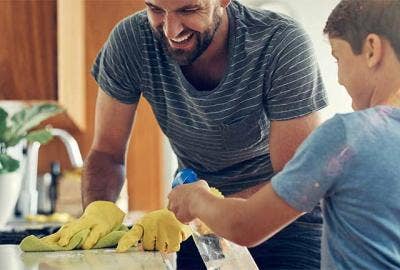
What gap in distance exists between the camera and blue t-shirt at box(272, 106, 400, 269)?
4.25 feet

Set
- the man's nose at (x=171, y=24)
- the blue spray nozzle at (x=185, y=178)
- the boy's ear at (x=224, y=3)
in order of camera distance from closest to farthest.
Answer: the blue spray nozzle at (x=185, y=178) < the man's nose at (x=171, y=24) < the boy's ear at (x=224, y=3)

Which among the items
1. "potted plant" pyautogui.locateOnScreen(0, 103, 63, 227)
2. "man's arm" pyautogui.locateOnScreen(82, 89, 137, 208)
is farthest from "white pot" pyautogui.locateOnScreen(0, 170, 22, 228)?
"man's arm" pyautogui.locateOnScreen(82, 89, 137, 208)

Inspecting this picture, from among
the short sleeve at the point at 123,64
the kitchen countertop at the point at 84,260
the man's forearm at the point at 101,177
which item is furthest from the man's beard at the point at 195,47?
the kitchen countertop at the point at 84,260

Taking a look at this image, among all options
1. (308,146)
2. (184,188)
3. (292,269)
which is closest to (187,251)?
(292,269)

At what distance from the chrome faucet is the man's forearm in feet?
3.98

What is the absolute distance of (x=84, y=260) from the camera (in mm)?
1549

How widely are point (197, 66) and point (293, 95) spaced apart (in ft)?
0.82

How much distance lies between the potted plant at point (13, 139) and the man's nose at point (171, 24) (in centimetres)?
122

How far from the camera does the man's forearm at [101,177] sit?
212cm

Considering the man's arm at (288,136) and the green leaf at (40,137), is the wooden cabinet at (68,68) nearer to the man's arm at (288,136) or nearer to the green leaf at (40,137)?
the green leaf at (40,137)

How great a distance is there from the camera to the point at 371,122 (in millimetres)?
1312

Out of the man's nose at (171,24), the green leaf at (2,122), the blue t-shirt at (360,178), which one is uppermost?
the man's nose at (171,24)

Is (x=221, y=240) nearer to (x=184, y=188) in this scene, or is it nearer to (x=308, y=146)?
(x=184, y=188)

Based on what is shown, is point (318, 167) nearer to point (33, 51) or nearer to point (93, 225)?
point (93, 225)
